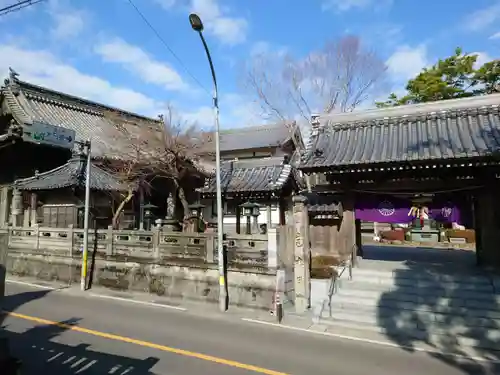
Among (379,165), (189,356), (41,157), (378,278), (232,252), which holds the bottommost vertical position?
(189,356)

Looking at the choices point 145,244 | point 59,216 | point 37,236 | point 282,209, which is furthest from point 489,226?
point 59,216

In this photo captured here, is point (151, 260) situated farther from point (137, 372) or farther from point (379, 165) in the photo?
point (379, 165)

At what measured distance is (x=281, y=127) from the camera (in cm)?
3694

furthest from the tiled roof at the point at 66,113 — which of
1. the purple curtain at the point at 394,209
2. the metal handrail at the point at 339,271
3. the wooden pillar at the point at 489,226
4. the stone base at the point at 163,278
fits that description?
the wooden pillar at the point at 489,226

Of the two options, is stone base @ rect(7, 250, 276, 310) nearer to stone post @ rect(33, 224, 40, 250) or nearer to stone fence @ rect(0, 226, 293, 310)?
stone fence @ rect(0, 226, 293, 310)

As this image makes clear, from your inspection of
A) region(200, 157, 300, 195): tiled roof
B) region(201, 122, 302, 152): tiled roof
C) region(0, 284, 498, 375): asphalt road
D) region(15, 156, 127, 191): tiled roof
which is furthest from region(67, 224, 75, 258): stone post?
region(201, 122, 302, 152): tiled roof

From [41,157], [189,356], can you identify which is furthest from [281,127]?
[189,356]

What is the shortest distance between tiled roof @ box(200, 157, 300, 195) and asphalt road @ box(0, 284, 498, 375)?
26.4 feet

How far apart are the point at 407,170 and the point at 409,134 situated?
6.60ft

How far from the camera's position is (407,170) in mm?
12484

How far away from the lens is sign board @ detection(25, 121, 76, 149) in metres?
8.80

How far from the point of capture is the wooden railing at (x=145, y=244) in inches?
531

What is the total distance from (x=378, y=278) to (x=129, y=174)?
1538 centimetres

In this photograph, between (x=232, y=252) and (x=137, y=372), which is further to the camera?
(x=232, y=252)
